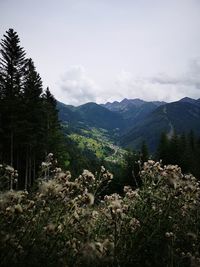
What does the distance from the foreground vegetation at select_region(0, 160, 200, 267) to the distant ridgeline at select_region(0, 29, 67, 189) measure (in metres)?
31.1

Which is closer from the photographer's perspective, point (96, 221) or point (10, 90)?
point (96, 221)

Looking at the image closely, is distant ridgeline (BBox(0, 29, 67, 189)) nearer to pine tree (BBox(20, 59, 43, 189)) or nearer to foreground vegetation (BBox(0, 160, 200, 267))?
pine tree (BBox(20, 59, 43, 189))

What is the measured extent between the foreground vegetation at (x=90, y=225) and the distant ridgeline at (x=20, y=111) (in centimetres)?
3105

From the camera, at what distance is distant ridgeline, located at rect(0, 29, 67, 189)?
36.7 metres

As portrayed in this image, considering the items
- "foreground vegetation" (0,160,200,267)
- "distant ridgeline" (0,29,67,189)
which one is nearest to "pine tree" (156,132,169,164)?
"distant ridgeline" (0,29,67,189)

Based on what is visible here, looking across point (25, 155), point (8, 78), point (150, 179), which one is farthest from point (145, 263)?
point (25, 155)

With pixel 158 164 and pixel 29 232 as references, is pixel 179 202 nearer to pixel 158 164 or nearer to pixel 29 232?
pixel 158 164

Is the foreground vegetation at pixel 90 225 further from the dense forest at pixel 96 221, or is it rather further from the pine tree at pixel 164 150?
the pine tree at pixel 164 150

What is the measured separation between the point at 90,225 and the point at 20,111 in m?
34.6

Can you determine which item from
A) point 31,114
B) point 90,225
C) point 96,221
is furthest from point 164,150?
point 90,225

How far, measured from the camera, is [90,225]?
4305 millimetres

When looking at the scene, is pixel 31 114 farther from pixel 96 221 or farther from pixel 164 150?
pixel 96 221

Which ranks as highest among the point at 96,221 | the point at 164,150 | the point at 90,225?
the point at 164,150

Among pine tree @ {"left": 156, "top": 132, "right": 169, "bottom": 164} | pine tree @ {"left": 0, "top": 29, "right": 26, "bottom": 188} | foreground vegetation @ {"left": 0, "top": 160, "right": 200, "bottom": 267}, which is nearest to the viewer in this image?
foreground vegetation @ {"left": 0, "top": 160, "right": 200, "bottom": 267}
